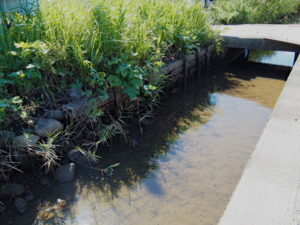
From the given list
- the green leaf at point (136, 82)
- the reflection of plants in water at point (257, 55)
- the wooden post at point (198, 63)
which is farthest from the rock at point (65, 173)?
the reflection of plants in water at point (257, 55)

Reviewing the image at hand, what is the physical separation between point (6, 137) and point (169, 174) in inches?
66.2

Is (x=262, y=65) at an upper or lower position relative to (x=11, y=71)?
lower

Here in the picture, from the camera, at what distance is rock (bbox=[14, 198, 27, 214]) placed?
8.29 ft

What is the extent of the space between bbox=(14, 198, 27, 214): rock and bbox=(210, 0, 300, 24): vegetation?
729 cm

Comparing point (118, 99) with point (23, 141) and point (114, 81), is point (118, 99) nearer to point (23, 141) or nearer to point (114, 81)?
point (114, 81)

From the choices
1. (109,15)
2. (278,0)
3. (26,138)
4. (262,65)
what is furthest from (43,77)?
(278,0)

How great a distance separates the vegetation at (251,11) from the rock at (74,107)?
617 cm

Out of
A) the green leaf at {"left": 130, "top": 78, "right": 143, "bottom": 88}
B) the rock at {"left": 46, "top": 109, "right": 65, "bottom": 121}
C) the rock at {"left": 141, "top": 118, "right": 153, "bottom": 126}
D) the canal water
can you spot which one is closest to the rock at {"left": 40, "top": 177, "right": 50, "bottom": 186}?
the canal water

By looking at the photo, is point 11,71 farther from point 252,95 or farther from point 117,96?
point 252,95

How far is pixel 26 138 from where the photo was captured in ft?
9.05

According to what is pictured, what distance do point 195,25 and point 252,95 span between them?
1760mm

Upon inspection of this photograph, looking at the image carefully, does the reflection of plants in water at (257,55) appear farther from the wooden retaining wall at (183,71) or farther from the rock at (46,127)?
the rock at (46,127)

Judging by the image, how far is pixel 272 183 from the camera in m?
2.07

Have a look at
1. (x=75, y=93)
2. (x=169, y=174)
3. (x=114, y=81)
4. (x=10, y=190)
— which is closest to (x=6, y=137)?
(x=10, y=190)
